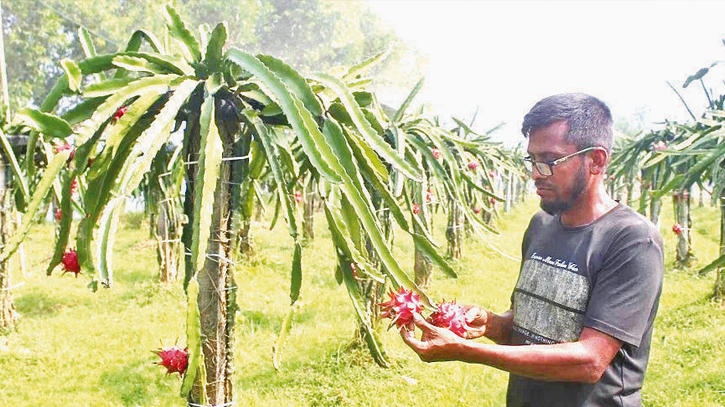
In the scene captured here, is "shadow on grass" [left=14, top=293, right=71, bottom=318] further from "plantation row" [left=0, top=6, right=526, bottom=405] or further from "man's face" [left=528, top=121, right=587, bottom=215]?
"man's face" [left=528, top=121, right=587, bottom=215]

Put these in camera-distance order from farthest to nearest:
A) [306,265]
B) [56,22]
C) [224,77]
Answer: [56,22] < [306,265] < [224,77]

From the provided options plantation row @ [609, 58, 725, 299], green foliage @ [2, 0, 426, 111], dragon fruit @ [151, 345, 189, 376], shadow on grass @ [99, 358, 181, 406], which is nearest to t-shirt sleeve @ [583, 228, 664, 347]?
dragon fruit @ [151, 345, 189, 376]

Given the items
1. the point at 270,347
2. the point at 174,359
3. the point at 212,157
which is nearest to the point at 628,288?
the point at 212,157

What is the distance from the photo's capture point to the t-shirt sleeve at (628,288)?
1177mm

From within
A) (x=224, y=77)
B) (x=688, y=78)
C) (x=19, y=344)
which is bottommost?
(x=19, y=344)

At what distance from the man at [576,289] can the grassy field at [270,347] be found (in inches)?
26.8

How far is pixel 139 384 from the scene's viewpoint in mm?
3104

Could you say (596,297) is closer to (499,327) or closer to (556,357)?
(556,357)

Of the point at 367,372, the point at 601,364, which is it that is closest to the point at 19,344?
the point at 367,372

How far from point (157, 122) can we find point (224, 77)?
0.24 meters

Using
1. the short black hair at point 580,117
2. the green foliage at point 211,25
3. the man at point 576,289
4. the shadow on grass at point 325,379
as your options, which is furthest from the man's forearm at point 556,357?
the green foliage at point 211,25

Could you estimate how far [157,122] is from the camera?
1280mm

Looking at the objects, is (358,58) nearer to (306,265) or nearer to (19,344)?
(306,265)

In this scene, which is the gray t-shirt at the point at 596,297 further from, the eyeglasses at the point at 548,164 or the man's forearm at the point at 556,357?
the eyeglasses at the point at 548,164
